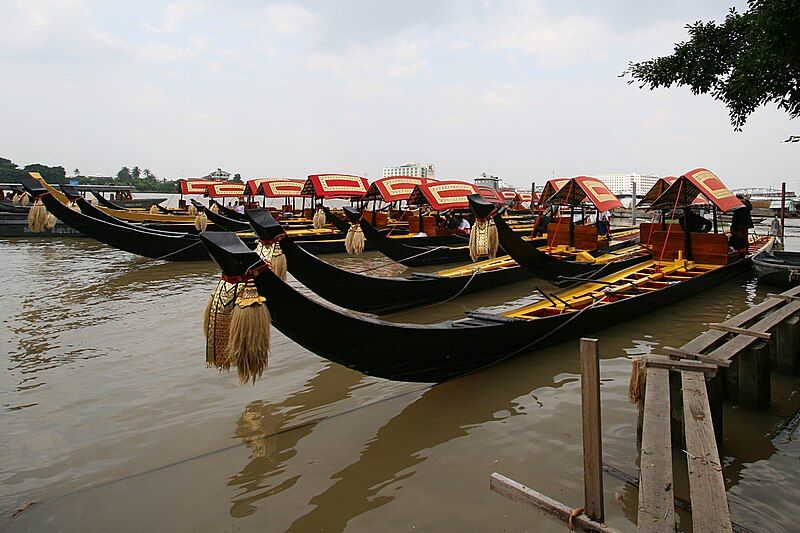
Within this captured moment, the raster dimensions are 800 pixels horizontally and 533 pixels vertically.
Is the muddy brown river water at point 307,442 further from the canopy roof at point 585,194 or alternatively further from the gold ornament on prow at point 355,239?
the canopy roof at point 585,194

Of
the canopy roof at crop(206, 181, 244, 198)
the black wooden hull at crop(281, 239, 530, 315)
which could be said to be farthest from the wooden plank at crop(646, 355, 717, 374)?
the canopy roof at crop(206, 181, 244, 198)

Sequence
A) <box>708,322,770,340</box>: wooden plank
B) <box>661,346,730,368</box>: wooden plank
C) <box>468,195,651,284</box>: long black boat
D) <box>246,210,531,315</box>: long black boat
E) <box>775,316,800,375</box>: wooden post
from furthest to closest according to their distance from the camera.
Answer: <box>468,195,651,284</box>: long black boat
<box>246,210,531,315</box>: long black boat
<box>775,316,800,375</box>: wooden post
<box>708,322,770,340</box>: wooden plank
<box>661,346,730,368</box>: wooden plank

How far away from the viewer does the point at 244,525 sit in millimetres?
2736

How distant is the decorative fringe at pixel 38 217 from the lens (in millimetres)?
9655

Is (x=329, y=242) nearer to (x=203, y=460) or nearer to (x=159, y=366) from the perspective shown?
(x=159, y=366)

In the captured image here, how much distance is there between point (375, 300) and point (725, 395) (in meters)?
4.08

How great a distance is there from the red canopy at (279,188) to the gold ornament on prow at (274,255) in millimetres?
16709

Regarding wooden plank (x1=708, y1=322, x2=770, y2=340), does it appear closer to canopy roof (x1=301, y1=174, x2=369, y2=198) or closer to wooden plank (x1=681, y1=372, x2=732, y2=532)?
wooden plank (x1=681, y1=372, x2=732, y2=532)

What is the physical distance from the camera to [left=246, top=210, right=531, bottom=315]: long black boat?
203 inches

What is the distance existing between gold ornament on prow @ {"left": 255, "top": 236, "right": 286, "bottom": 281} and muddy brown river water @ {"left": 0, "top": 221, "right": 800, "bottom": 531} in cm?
112

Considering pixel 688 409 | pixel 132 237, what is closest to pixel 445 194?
pixel 132 237

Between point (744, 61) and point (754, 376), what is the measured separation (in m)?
4.93

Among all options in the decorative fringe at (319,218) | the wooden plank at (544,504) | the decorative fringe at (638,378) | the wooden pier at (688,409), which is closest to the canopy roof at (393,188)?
the decorative fringe at (319,218)

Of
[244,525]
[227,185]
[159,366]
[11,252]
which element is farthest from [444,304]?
[227,185]
